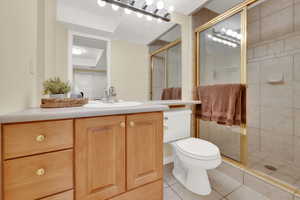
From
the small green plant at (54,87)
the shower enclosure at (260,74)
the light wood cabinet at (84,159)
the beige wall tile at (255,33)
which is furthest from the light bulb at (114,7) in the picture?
the beige wall tile at (255,33)

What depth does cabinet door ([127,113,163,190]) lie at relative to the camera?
83cm

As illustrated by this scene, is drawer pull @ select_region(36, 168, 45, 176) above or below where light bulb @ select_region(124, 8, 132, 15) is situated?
below

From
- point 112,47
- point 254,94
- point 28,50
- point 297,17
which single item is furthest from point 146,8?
point 254,94

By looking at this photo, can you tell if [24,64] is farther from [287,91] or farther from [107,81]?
[287,91]

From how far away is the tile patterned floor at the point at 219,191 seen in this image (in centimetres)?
117

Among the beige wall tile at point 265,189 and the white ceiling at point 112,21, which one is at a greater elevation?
the white ceiling at point 112,21

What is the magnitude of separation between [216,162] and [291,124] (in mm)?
1385

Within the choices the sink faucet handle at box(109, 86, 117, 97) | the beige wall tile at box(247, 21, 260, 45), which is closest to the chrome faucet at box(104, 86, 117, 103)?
the sink faucet handle at box(109, 86, 117, 97)

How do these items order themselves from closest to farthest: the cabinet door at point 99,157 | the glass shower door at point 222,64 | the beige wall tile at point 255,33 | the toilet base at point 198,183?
the cabinet door at point 99,157, the toilet base at point 198,183, the glass shower door at point 222,64, the beige wall tile at point 255,33

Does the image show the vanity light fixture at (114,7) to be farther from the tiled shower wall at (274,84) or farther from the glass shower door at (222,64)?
the tiled shower wall at (274,84)

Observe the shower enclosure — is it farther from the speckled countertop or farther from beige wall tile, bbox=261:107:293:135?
the speckled countertop

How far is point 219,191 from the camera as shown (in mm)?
1243

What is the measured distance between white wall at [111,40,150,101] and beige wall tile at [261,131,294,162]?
1838 mm

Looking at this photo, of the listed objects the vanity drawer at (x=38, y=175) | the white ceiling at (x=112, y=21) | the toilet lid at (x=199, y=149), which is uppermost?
the white ceiling at (x=112, y=21)
